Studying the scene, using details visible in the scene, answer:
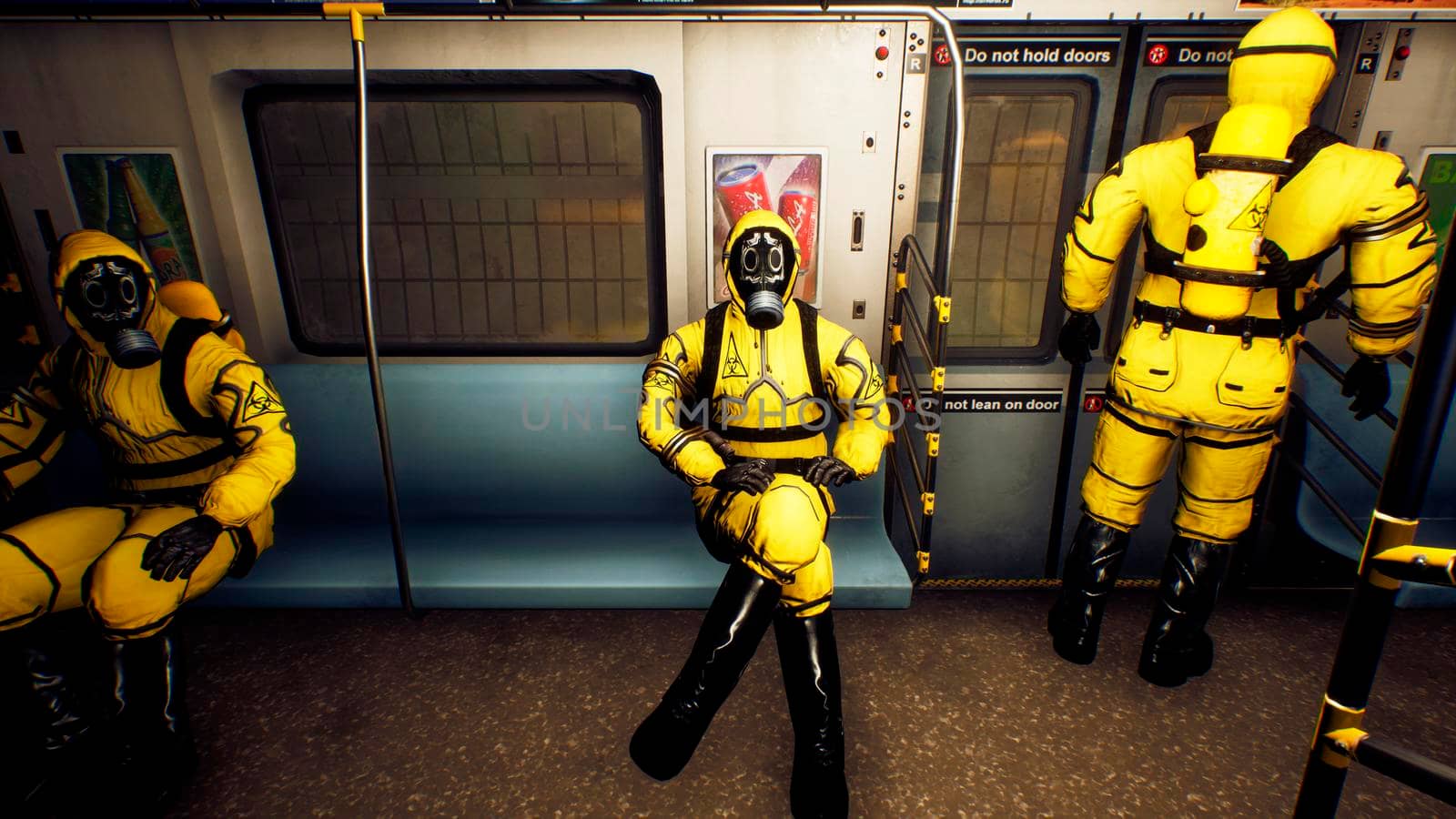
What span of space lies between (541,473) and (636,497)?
0.40m

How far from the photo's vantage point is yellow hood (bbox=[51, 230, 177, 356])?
1.88 m

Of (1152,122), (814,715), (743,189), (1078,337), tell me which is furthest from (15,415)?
(1152,122)

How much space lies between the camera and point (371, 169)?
2846 millimetres

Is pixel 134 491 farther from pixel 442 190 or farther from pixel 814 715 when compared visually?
pixel 814 715

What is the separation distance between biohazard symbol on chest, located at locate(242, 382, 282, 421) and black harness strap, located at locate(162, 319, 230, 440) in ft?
0.47

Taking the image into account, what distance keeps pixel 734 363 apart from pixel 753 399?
0.44 ft

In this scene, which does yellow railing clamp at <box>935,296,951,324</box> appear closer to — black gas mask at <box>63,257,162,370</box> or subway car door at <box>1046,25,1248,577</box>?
subway car door at <box>1046,25,1248,577</box>

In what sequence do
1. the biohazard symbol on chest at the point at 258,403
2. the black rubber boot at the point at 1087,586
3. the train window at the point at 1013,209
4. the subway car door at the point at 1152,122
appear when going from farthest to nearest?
the train window at the point at 1013,209
the subway car door at the point at 1152,122
the black rubber boot at the point at 1087,586
the biohazard symbol on chest at the point at 258,403

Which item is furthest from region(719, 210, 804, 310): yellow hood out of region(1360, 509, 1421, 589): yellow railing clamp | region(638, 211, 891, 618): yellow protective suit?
region(1360, 509, 1421, 589): yellow railing clamp

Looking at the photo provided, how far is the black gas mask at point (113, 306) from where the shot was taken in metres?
1.88

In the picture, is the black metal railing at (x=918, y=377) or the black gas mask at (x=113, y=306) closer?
the black gas mask at (x=113, y=306)

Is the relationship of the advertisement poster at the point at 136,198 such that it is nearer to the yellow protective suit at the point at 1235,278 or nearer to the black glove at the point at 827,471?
the black glove at the point at 827,471

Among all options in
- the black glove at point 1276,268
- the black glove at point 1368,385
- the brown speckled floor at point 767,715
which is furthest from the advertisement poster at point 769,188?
the black glove at point 1368,385

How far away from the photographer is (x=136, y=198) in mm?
2596
